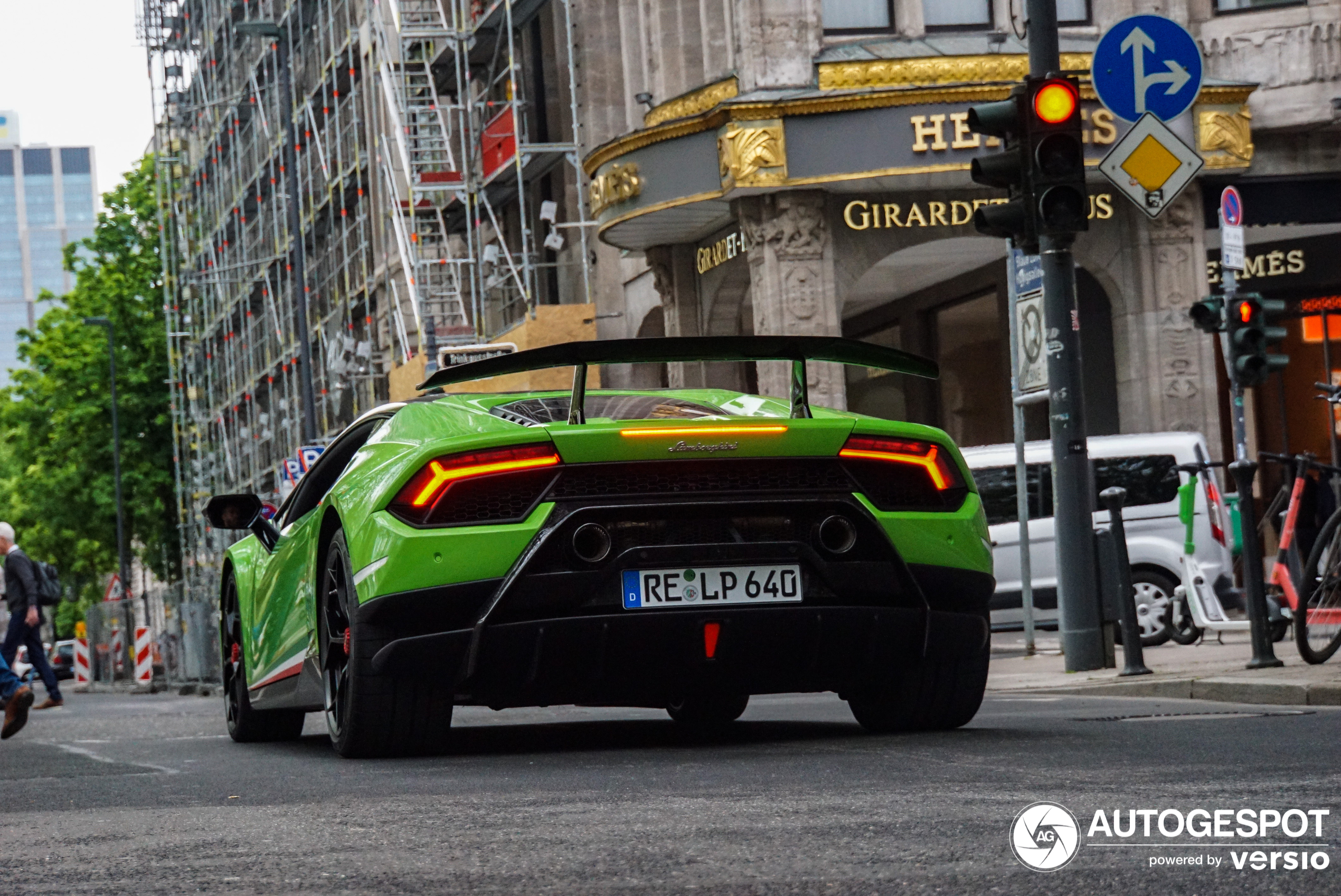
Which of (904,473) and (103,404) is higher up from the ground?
(103,404)

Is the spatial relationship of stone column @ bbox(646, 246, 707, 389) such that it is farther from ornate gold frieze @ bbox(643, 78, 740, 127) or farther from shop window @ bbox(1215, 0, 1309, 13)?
shop window @ bbox(1215, 0, 1309, 13)

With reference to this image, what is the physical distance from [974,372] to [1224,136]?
5.96 m

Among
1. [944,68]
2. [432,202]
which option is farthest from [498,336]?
[944,68]

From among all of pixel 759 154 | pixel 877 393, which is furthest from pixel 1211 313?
pixel 877 393

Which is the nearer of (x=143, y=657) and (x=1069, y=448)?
(x=1069, y=448)

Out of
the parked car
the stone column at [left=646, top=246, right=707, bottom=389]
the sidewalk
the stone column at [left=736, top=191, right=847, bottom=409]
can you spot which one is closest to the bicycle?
the sidewalk

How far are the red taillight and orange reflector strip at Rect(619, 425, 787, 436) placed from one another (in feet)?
0.84

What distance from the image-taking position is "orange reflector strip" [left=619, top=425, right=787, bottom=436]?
680cm

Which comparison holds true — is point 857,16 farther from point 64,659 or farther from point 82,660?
point 64,659

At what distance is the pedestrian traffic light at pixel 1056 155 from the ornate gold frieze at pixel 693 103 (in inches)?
460

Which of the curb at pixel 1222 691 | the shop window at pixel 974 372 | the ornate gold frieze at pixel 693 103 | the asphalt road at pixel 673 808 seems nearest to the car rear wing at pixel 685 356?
the asphalt road at pixel 673 808

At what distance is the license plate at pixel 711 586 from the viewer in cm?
682

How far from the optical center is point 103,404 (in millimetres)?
60156

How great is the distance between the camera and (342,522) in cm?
723
